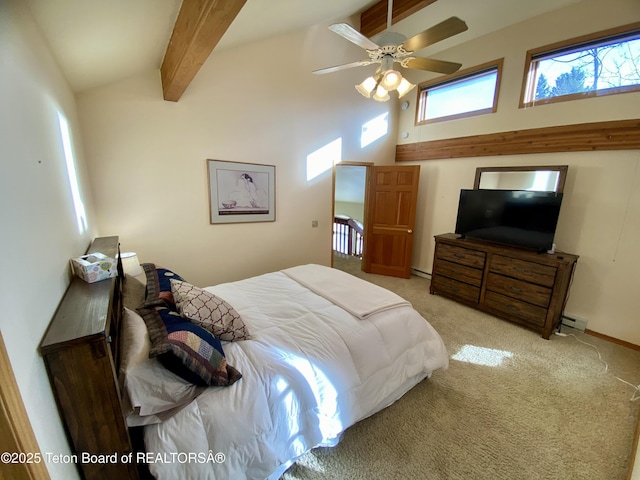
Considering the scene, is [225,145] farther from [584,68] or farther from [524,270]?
[584,68]

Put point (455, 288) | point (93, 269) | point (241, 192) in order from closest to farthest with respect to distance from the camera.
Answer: point (93, 269) < point (241, 192) < point (455, 288)

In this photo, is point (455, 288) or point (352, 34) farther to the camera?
point (455, 288)

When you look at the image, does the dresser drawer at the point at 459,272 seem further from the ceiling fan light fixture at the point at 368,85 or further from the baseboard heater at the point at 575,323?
the ceiling fan light fixture at the point at 368,85

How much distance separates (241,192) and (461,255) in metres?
3.06

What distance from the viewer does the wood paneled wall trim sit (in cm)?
255

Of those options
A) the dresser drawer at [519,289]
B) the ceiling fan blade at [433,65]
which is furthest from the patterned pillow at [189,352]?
the dresser drawer at [519,289]

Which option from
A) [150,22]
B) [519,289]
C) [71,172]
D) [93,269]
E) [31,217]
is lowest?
[519,289]

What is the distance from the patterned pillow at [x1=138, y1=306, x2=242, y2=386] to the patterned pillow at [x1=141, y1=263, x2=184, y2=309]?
0.18 meters

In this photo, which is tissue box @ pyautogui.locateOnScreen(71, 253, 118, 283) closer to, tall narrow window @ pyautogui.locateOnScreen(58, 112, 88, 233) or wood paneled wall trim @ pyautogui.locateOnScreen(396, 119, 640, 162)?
tall narrow window @ pyautogui.locateOnScreen(58, 112, 88, 233)

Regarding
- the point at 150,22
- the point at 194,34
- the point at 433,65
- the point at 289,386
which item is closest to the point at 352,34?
the point at 433,65

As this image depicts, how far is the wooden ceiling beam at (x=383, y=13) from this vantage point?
297 cm

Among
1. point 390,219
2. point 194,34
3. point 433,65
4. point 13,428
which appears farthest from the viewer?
point 390,219

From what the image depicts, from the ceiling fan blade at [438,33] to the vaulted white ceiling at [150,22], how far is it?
1.45m

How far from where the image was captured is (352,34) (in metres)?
1.78
